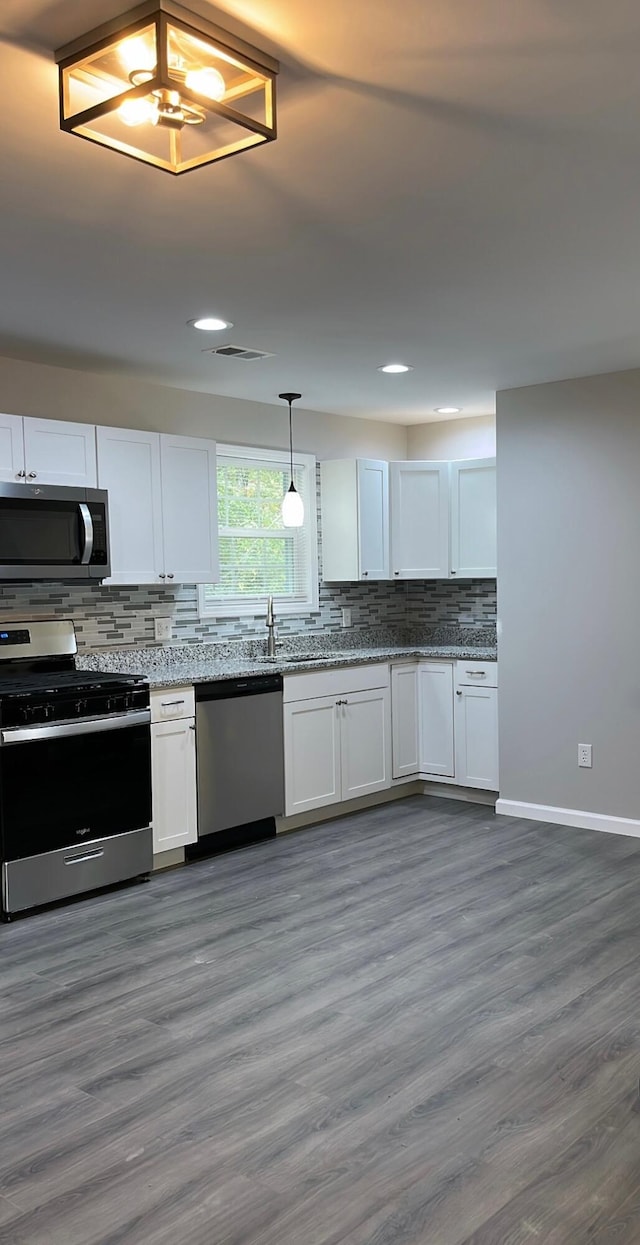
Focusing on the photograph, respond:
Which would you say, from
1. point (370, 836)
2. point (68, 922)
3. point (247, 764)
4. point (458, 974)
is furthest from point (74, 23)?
point (370, 836)

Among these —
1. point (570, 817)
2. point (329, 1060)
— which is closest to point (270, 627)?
point (570, 817)

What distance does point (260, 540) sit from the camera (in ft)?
18.8

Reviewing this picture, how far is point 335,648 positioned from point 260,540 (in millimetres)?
889

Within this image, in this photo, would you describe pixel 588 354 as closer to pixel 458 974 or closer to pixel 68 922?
pixel 458 974

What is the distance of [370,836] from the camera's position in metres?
5.05

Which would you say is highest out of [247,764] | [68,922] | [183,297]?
[183,297]

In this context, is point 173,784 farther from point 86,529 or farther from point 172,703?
point 86,529

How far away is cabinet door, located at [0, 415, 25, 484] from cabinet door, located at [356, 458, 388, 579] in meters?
A: 2.34

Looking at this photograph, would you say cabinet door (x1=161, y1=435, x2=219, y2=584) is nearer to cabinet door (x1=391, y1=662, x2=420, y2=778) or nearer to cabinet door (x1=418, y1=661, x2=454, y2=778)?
cabinet door (x1=391, y1=662, x2=420, y2=778)

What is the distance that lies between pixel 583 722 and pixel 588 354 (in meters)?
1.86

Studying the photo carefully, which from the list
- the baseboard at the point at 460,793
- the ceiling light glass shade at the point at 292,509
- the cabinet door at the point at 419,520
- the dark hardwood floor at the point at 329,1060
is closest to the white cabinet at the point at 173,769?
the dark hardwood floor at the point at 329,1060

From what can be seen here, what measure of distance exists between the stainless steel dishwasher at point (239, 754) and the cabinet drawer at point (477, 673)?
123cm

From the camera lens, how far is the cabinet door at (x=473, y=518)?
5848mm

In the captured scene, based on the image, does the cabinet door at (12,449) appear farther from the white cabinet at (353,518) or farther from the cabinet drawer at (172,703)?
the white cabinet at (353,518)
